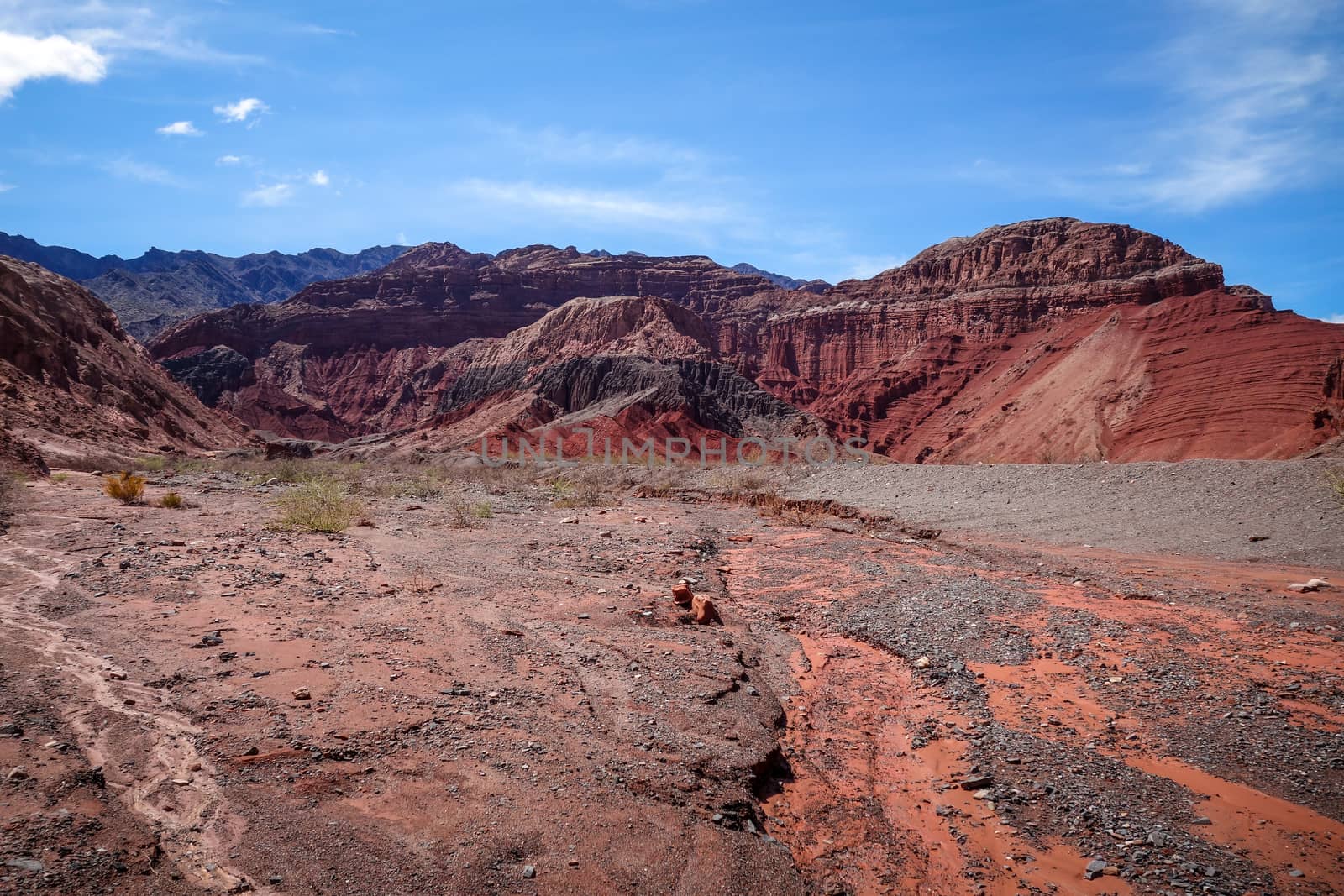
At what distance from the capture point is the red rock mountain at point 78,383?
3647 centimetres

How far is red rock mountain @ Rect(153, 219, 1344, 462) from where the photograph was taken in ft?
137

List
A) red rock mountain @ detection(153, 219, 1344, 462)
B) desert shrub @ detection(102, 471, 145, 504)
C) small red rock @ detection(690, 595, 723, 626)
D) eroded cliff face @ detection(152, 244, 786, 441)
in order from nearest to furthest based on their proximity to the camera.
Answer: small red rock @ detection(690, 595, 723, 626) < desert shrub @ detection(102, 471, 145, 504) < red rock mountain @ detection(153, 219, 1344, 462) < eroded cliff face @ detection(152, 244, 786, 441)

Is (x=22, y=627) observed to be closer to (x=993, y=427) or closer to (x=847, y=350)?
(x=993, y=427)

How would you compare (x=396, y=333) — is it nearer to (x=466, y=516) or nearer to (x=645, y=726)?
(x=466, y=516)

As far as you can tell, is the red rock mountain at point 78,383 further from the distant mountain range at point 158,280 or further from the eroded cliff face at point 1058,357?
the distant mountain range at point 158,280

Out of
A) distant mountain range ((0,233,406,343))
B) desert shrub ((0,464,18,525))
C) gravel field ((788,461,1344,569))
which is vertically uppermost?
distant mountain range ((0,233,406,343))

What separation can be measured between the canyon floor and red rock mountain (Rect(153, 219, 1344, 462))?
28.7m

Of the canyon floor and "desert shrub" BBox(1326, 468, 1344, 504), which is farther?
"desert shrub" BBox(1326, 468, 1344, 504)

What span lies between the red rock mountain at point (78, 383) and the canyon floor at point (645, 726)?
30393 mm

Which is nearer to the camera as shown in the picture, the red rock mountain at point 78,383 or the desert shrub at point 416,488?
the desert shrub at point 416,488

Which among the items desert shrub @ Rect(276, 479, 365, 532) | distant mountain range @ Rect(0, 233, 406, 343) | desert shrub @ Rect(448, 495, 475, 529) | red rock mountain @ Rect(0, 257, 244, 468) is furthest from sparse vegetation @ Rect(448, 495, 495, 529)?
distant mountain range @ Rect(0, 233, 406, 343)

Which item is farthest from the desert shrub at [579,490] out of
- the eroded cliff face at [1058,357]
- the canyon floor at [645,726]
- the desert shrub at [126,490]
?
the eroded cliff face at [1058,357]

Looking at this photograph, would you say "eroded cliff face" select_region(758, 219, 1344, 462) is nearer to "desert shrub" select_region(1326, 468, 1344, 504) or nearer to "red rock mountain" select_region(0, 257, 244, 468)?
"desert shrub" select_region(1326, 468, 1344, 504)

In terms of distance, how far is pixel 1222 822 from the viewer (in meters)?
5.11
